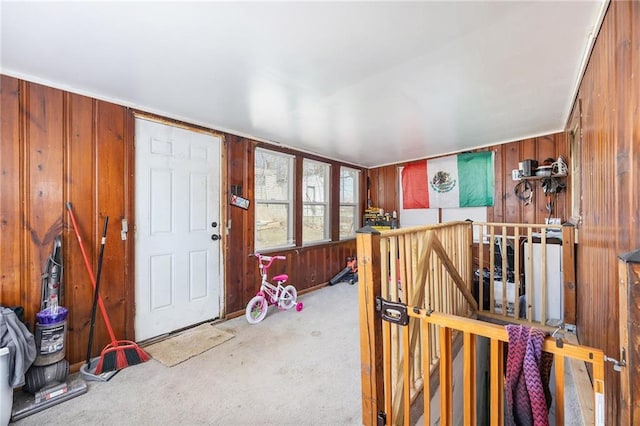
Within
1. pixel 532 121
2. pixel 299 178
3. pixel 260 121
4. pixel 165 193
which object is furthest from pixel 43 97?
pixel 532 121

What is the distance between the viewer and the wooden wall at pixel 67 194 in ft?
6.60

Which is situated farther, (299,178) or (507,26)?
(299,178)

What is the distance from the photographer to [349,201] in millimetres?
5625

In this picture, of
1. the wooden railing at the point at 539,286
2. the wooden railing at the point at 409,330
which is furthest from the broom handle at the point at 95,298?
the wooden railing at the point at 539,286

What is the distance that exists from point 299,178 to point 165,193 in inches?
79.9

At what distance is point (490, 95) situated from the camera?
2422 mm

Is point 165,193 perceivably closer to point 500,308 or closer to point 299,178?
point 299,178

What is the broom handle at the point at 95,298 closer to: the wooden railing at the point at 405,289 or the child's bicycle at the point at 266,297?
the child's bicycle at the point at 266,297

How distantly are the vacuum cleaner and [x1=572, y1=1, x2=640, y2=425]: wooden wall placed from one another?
10.7 feet

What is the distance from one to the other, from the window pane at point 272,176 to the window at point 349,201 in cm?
143

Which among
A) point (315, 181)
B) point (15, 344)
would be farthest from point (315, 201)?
point (15, 344)

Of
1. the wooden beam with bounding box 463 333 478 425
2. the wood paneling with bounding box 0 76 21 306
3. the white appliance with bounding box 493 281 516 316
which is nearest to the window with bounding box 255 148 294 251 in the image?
the wood paneling with bounding box 0 76 21 306

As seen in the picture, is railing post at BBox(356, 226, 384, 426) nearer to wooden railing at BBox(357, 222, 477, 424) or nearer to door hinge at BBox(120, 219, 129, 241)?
wooden railing at BBox(357, 222, 477, 424)

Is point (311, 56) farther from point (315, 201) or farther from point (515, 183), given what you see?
point (515, 183)
